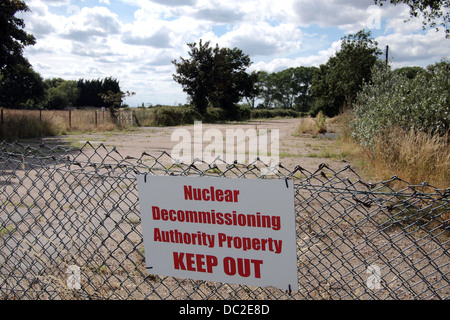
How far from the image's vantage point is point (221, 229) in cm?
196

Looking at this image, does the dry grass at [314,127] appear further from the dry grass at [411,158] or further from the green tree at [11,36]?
the green tree at [11,36]

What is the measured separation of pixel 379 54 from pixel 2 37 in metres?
26.0

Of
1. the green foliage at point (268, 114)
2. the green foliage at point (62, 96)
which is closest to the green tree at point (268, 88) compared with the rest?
the green foliage at point (268, 114)

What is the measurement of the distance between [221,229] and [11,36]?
17.8 metres

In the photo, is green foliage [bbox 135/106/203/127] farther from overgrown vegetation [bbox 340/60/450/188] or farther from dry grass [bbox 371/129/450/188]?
dry grass [bbox 371/129/450/188]

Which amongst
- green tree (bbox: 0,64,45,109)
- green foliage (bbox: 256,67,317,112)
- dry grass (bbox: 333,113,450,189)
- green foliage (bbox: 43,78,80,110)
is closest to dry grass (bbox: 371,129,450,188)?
dry grass (bbox: 333,113,450,189)

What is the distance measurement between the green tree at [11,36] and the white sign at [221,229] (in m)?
16.5

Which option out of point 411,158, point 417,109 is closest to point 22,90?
point 417,109

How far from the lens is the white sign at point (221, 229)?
6.07 feet

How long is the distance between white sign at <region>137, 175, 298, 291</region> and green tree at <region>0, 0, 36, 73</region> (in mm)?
16500

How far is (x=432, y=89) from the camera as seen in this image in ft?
27.0
